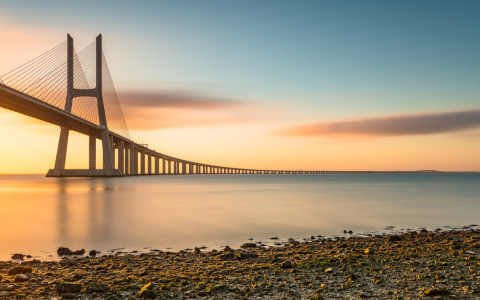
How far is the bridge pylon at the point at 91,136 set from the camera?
65.0 metres

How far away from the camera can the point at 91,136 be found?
70.5 m

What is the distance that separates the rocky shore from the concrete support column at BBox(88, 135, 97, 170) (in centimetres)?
6737

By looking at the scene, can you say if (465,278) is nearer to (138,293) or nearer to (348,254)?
(348,254)

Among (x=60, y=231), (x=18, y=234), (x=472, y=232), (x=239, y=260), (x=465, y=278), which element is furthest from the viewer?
(x=60, y=231)

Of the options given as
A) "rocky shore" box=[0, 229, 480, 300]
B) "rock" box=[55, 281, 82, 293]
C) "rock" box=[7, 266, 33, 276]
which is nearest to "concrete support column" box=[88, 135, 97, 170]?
"rocky shore" box=[0, 229, 480, 300]

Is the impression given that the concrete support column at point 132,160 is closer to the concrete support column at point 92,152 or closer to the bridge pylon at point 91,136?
the bridge pylon at point 91,136

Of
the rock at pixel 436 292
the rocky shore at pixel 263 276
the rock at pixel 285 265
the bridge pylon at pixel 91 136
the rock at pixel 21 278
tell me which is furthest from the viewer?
the bridge pylon at pixel 91 136

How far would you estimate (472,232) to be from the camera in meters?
13.1

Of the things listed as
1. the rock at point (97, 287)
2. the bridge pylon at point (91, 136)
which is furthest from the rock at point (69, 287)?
the bridge pylon at point (91, 136)

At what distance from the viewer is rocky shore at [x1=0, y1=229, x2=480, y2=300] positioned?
217 inches

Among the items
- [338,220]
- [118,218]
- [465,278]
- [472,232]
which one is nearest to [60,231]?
[118,218]

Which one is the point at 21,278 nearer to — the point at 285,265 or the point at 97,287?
the point at 97,287

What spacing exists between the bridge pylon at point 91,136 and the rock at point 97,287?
62427 mm

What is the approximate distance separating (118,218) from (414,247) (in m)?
14.3
